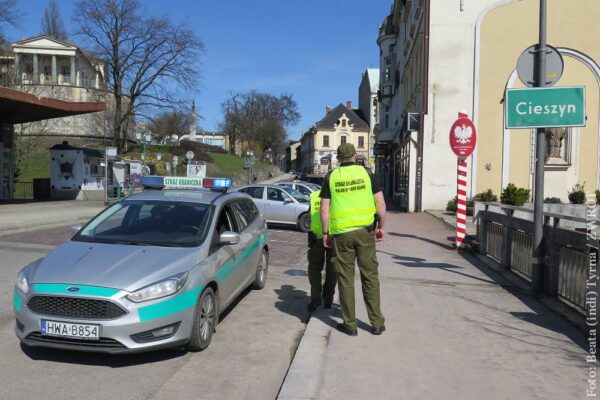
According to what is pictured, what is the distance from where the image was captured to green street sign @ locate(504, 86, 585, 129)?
693cm

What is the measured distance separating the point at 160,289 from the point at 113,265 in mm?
533

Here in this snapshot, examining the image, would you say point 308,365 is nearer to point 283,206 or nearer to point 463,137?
point 463,137

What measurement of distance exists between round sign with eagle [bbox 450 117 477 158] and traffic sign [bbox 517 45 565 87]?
177 inches

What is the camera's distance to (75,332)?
4156 mm

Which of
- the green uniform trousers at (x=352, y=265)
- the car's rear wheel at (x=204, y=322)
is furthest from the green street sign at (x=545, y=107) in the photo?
the car's rear wheel at (x=204, y=322)

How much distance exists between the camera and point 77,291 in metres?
4.18

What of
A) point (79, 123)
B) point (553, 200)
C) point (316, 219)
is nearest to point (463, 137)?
point (316, 219)

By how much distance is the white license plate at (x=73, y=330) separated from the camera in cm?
414

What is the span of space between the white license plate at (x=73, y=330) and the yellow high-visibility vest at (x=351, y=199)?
2415 mm

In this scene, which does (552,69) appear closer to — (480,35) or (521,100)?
(521,100)

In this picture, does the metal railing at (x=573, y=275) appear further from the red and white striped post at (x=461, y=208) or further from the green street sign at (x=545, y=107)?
the red and white striped post at (x=461, y=208)

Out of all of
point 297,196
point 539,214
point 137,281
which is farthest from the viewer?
point 297,196

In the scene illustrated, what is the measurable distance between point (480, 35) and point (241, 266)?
870 inches

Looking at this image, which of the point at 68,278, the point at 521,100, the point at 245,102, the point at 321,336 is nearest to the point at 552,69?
the point at 521,100
